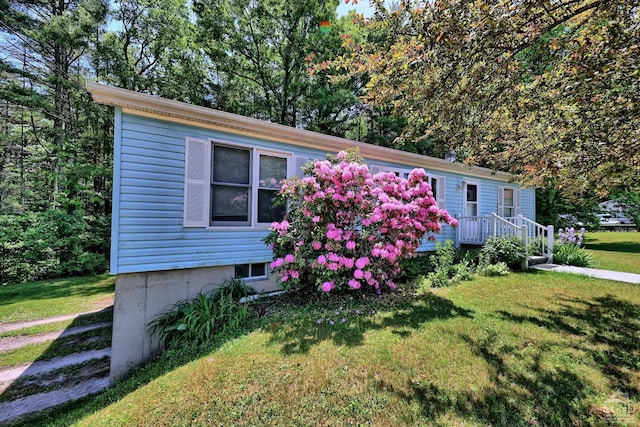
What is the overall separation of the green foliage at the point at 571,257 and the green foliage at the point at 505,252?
1.81 m

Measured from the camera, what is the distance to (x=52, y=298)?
6.88m

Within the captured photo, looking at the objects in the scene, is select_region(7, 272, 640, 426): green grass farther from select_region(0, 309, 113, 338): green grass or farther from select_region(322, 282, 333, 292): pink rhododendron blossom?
select_region(0, 309, 113, 338): green grass

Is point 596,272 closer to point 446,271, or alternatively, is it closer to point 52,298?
point 446,271

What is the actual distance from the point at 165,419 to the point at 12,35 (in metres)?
15.6

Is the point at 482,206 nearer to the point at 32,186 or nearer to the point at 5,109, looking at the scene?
the point at 32,186

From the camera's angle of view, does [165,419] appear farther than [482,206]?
No

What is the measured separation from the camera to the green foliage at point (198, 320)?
156 inches

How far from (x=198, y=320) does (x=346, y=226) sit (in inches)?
110

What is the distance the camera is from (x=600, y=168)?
3562 mm

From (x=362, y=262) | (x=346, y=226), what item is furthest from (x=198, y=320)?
(x=346, y=226)

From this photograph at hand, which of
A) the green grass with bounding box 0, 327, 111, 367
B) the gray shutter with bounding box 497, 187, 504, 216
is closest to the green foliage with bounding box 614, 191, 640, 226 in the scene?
the gray shutter with bounding box 497, 187, 504, 216

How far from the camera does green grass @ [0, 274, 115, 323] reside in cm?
595

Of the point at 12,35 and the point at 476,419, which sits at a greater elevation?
the point at 12,35

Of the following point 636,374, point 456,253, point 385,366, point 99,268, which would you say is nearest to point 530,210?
point 456,253
